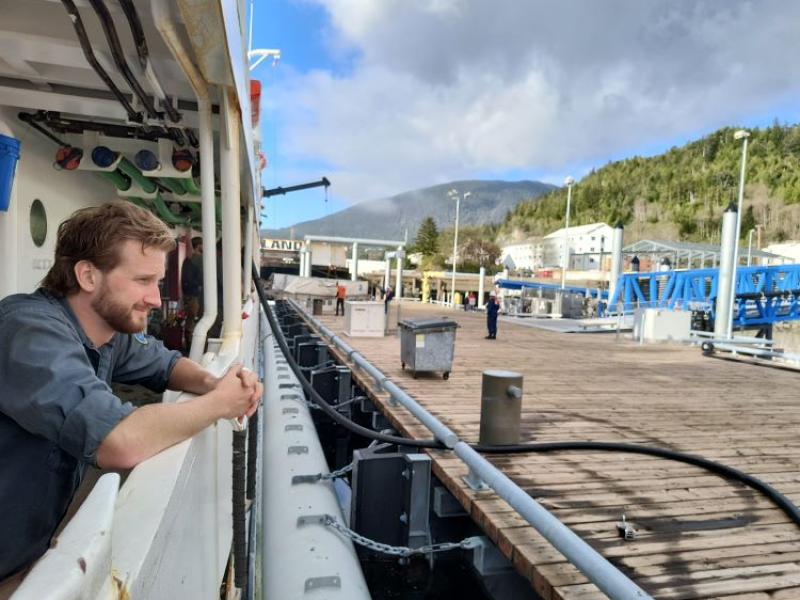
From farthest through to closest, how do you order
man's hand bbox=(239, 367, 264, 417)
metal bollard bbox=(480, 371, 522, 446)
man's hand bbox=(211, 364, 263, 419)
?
1. metal bollard bbox=(480, 371, 522, 446)
2. man's hand bbox=(239, 367, 264, 417)
3. man's hand bbox=(211, 364, 263, 419)

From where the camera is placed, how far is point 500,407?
13.5 ft

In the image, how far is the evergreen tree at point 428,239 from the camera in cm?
10094

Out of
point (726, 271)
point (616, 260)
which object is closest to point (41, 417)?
point (726, 271)

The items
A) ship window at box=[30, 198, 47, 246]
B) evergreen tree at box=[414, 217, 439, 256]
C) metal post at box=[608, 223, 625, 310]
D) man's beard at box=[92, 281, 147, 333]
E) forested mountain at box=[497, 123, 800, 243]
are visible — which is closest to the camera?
man's beard at box=[92, 281, 147, 333]

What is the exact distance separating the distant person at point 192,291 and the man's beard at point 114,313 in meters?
5.12

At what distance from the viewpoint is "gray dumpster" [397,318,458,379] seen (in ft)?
22.9

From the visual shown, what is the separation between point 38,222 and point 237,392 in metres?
3.90

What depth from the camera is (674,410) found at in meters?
6.09

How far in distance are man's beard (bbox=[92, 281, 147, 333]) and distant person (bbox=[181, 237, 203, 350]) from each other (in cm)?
512

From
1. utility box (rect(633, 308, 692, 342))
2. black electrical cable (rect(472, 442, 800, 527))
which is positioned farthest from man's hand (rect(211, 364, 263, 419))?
utility box (rect(633, 308, 692, 342))

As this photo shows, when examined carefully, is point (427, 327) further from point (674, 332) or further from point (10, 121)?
point (674, 332)

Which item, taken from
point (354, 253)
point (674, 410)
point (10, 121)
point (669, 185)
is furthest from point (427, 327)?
point (669, 185)

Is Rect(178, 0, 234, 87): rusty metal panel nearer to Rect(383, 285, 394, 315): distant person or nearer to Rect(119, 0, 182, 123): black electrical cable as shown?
Rect(119, 0, 182, 123): black electrical cable

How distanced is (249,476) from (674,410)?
4.83m
